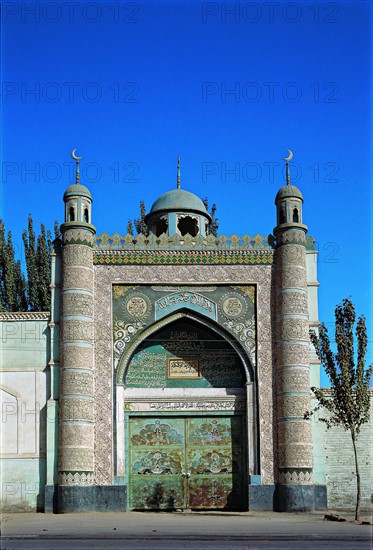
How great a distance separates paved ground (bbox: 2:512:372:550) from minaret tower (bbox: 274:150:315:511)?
0.84m

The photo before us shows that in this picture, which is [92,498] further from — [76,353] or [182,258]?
[182,258]

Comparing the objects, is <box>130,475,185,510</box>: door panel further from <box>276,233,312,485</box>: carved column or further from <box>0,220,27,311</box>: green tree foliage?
<box>0,220,27,311</box>: green tree foliage

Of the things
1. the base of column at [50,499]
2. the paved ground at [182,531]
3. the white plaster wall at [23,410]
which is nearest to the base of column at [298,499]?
the paved ground at [182,531]

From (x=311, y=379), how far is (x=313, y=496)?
8.83 ft

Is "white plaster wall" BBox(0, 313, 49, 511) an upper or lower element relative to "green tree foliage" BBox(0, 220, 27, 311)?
lower

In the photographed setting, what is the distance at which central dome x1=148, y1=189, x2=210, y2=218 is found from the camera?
23.1 meters

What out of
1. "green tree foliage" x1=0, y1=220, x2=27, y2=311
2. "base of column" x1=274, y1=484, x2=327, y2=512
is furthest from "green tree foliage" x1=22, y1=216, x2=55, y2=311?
"base of column" x1=274, y1=484, x2=327, y2=512

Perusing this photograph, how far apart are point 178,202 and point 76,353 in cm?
543

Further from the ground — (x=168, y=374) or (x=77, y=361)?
(x=77, y=361)

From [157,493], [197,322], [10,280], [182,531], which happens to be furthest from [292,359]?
[10,280]

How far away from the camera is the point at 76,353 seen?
65.7 ft

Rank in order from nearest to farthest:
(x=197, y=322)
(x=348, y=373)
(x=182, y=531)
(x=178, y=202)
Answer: (x=182, y=531) → (x=348, y=373) → (x=197, y=322) → (x=178, y=202)

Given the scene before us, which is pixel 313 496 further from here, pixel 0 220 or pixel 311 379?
pixel 0 220

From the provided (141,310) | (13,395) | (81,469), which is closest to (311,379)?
(141,310)
